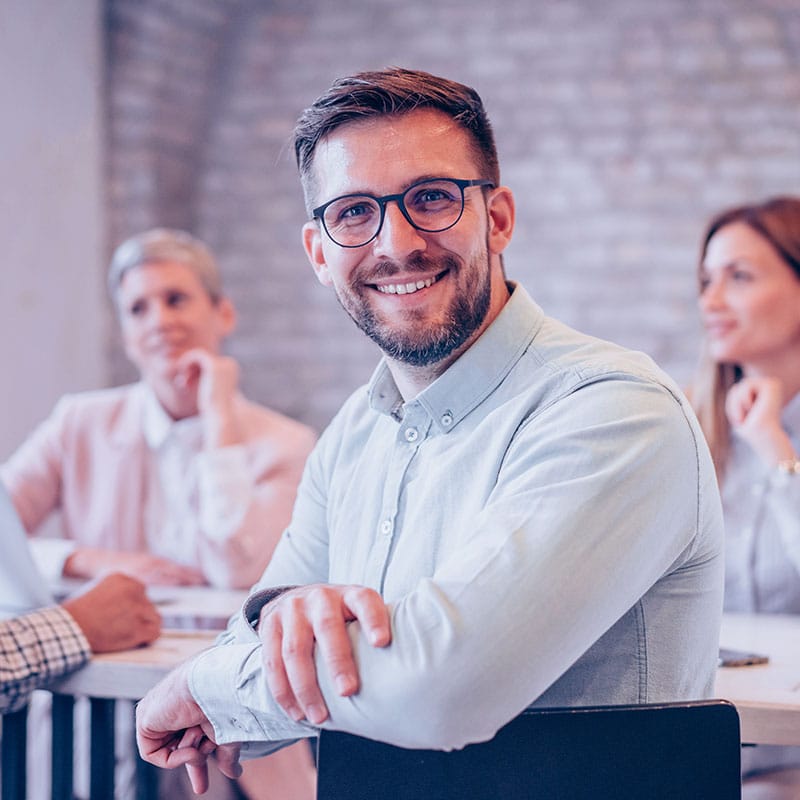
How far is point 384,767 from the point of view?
1069 millimetres

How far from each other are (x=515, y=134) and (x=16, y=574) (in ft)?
10.1

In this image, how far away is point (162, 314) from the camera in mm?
2855

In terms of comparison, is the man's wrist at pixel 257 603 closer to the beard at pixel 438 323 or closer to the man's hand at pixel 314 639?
the man's hand at pixel 314 639

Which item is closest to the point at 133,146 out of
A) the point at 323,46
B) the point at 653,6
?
the point at 323,46

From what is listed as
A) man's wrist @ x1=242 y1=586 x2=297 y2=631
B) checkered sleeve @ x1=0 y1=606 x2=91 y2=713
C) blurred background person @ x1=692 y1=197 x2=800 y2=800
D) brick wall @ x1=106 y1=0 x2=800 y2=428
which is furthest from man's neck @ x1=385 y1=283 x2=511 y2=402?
brick wall @ x1=106 y1=0 x2=800 y2=428

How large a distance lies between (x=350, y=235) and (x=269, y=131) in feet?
11.0

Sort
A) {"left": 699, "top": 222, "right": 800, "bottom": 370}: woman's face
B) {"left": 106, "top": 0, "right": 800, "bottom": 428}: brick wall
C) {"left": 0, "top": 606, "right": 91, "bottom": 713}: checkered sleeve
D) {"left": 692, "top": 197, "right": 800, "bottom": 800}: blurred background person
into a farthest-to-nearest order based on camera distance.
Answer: {"left": 106, "top": 0, "right": 800, "bottom": 428}: brick wall < {"left": 699, "top": 222, "right": 800, "bottom": 370}: woman's face < {"left": 692, "top": 197, "right": 800, "bottom": 800}: blurred background person < {"left": 0, "top": 606, "right": 91, "bottom": 713}: checkered sleeve

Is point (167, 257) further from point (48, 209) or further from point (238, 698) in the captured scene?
point (238, 698)

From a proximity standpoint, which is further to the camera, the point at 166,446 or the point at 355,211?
the point at 166,446

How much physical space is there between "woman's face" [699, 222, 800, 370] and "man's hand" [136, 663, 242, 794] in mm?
1654

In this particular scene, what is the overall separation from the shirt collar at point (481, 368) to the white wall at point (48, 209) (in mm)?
2586

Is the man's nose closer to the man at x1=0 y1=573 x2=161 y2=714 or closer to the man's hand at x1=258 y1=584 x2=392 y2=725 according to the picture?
the man's hand at x1=258 y1=584 x2=392 y2=725

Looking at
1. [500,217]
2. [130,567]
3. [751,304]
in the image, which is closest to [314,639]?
[500,217]

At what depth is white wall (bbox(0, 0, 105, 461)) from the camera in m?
3.59
